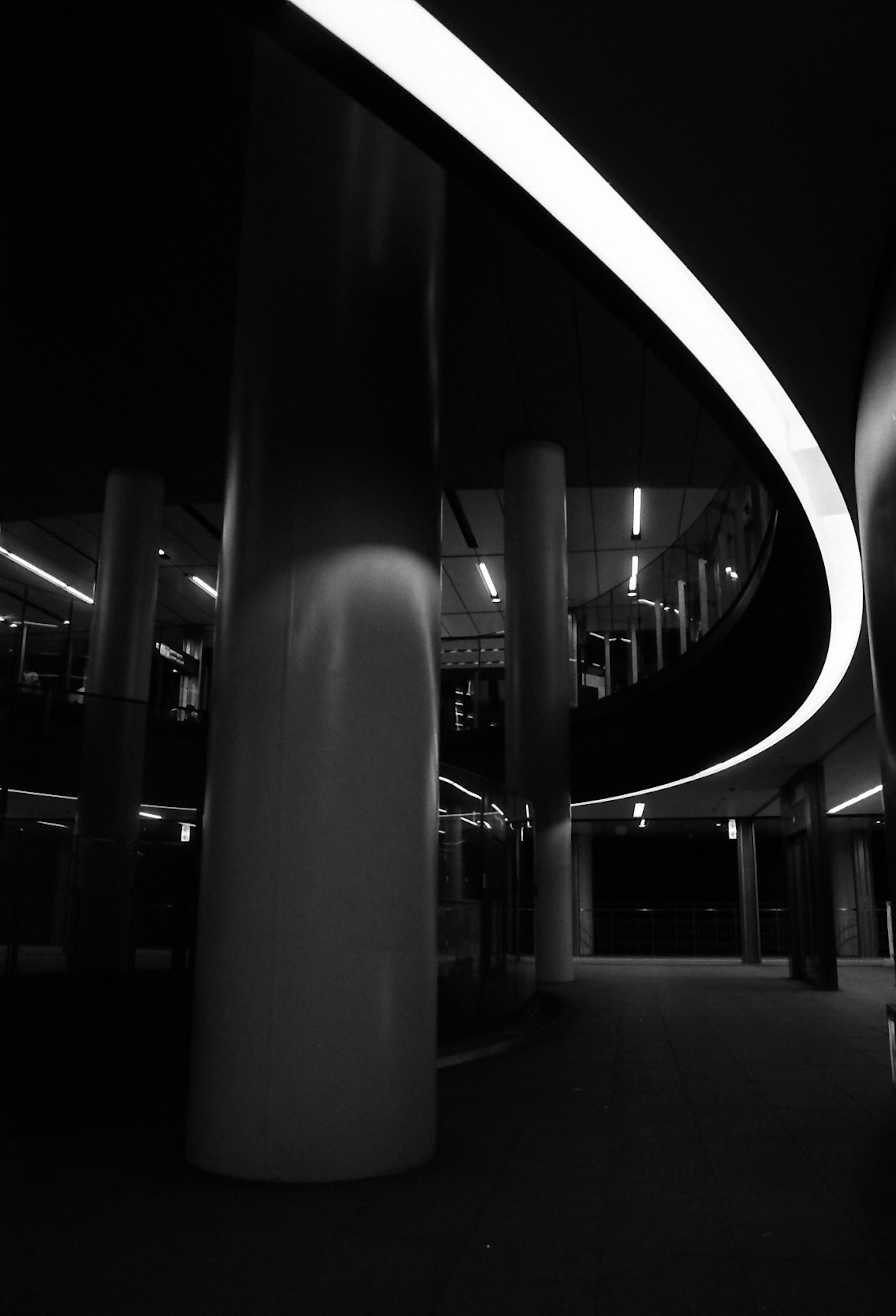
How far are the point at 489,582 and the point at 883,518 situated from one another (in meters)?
19.2

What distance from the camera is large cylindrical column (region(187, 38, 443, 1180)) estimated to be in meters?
4.47

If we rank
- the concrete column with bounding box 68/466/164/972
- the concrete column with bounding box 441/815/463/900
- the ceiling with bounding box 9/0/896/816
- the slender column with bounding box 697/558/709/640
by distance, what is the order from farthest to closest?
the slender column with bounding box 697/558/709/640, the concrete column with bounding box 441/815/463/900, the concrete column with bounding box 68/466/164/972, the ceiling with bounding box 9/0/896/816

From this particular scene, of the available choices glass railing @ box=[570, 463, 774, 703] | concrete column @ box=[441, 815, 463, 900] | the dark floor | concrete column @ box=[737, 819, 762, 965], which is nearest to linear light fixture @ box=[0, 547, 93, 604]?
glass railing @ box=[570, 463, 774, 703]

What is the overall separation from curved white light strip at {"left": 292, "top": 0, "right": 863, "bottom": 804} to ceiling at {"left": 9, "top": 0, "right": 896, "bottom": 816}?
0.59 feet

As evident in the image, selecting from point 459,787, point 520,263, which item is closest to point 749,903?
point 459,787

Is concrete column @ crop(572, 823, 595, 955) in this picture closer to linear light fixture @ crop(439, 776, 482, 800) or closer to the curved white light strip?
linear light fixture @ crop(439, 776, 482, 800)

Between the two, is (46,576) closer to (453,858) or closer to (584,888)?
(453,858)

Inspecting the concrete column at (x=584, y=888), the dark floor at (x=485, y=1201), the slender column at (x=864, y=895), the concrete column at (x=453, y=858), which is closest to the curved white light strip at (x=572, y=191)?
the dark floor at (x=485, y=1201)

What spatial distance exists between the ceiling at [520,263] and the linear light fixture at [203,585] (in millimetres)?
220

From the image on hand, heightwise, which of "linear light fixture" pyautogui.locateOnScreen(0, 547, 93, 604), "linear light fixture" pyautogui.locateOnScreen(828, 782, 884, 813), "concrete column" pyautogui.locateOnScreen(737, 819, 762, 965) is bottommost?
"concrete column" pyautogui.locateOnScreen(737, 819, 762, 965)

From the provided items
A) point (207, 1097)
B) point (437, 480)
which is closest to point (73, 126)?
point (437, 480)

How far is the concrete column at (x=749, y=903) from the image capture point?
24.4 metres

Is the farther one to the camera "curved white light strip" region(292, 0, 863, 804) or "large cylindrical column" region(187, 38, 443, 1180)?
"large cylindrical column" region(187, 38, 443, 1180)

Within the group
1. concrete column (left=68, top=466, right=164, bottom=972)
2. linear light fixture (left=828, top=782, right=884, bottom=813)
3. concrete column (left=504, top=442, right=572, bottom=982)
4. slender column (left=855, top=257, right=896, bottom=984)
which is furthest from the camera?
linear light fixture (left=828, top=782, right=884, bottom=813)
